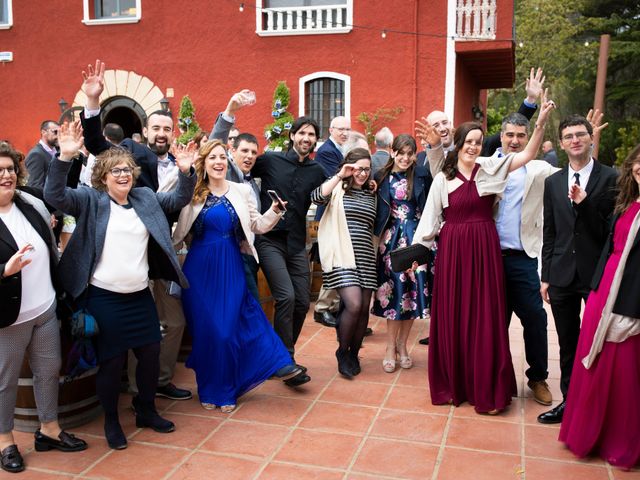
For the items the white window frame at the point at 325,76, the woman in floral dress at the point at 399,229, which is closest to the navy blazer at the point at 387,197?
the woman in floral dress at the point at 399,229

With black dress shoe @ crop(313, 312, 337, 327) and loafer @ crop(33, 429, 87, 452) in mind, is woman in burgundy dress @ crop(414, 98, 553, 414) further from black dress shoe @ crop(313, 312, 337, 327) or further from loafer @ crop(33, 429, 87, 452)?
loafer @ crop(33, 429, 87, 452)

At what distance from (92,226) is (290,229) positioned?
1739mm

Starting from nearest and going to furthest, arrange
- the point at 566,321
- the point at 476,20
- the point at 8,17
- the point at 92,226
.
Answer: the point at 92,226 < the point at 566,321 < the point at 476,20 < the point at 8,17

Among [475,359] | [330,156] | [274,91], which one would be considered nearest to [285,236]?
[330,156]

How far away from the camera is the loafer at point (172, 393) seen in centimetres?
466

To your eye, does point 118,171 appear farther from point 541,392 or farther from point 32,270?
point 541,392

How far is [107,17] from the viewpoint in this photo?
15.8 meters

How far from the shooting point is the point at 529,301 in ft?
14.9

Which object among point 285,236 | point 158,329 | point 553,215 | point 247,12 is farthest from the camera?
point 247,12

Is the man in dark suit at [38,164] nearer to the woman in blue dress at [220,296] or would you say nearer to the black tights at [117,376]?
the woman in blue dress at [220,296]

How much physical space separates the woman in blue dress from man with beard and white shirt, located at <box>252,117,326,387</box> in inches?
17.2

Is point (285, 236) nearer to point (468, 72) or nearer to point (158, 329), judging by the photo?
point (158, 329)

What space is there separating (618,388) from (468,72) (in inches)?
507

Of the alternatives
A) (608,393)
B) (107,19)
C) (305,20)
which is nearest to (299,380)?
(608,393)
